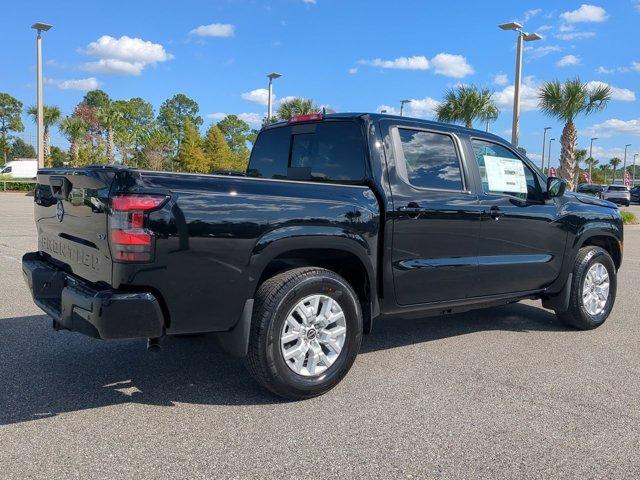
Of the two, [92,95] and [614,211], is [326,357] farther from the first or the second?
[92,95]

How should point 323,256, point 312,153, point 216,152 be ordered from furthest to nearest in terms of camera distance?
point 216,152
point 312,153
point 323,256

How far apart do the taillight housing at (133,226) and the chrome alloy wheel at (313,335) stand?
104 cm

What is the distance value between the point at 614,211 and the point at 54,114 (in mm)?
61760

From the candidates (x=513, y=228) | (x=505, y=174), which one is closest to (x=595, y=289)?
(x=513, y=228)

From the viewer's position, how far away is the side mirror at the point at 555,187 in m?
5.45

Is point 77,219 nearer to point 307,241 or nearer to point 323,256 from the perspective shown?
point 307,241

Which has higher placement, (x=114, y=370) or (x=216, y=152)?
(x=216, y=152)

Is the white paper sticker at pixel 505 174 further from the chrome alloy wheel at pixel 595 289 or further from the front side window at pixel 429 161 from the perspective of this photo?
the chrome alloy wheel at pixel 595 289

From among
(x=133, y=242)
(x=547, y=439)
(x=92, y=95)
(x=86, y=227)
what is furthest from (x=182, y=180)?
(x=92, y=95)

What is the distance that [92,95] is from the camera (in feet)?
375

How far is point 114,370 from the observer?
435 cm

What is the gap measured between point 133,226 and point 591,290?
473cm

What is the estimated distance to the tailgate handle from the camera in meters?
3.84

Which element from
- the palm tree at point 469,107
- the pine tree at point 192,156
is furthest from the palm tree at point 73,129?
the palm tree at point 469,107
